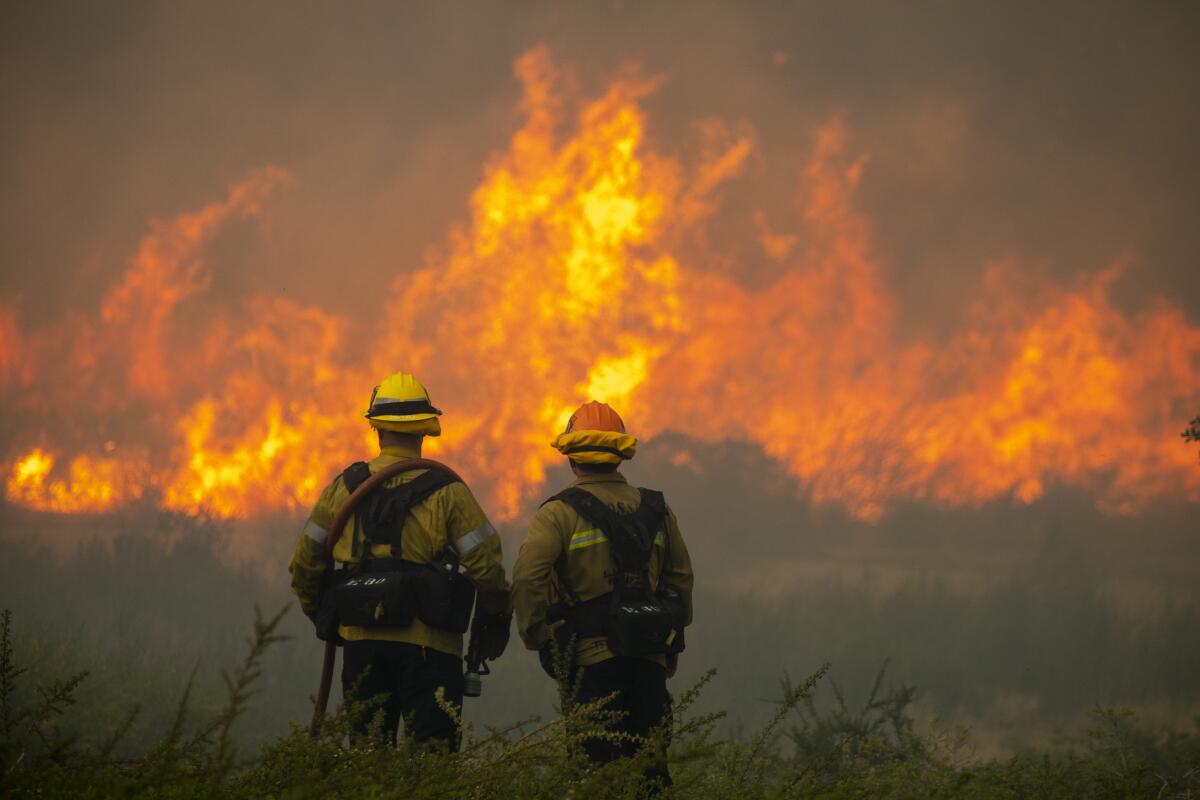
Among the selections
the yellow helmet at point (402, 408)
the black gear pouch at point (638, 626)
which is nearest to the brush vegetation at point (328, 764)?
the black gear pouch at point (638, 626)

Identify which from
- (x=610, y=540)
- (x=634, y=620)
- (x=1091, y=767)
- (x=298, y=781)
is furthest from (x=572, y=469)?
(x=1091, y=767)

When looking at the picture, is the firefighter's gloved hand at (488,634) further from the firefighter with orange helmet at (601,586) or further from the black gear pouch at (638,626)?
the black gear pouch at (638,626)

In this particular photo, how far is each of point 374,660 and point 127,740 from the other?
70.8 feet

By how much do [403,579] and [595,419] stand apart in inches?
68.2

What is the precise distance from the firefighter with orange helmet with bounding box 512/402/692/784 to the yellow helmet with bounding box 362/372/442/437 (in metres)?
1.06

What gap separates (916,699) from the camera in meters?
14.2

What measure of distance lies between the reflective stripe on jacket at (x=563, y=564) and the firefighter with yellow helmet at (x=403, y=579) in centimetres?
47

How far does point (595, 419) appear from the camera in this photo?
26.7ft

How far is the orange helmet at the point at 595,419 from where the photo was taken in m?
8.10

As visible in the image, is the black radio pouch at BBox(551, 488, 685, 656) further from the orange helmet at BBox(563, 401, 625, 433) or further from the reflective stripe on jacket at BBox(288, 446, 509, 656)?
the reflective stripe on jacket at BBox(288, 446, 509, 656)

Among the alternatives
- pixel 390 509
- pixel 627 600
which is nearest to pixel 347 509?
pixel 390 509

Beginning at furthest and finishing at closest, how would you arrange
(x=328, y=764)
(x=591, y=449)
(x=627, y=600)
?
(x=591, y=449) → (x=627, y=600) → (x=328, y=764)

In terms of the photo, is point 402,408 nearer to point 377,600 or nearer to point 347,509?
point 347,509

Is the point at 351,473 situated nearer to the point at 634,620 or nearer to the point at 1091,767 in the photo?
the point at 634,620
